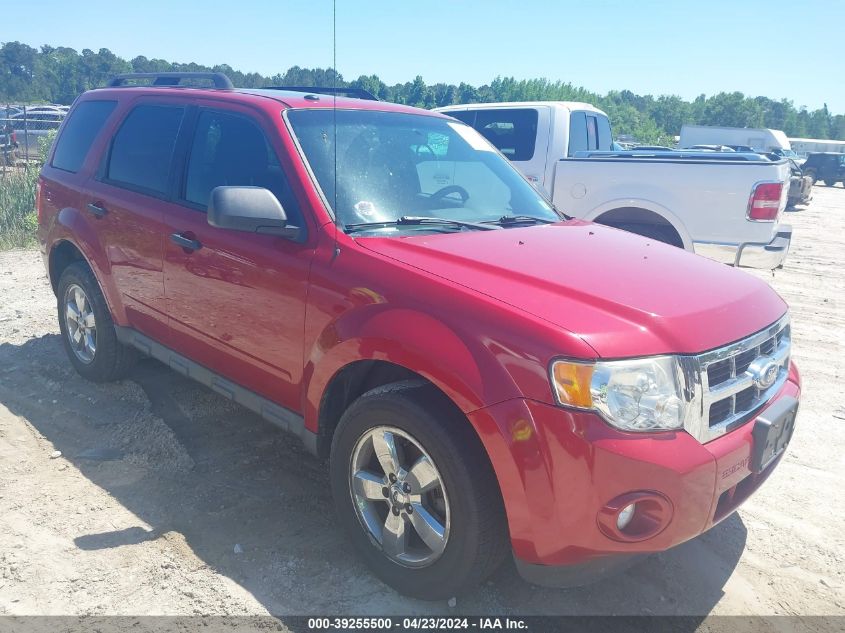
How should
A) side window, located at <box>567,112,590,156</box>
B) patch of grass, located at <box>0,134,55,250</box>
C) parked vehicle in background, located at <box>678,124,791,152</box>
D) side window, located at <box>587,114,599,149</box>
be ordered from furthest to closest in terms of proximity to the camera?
1. parked vehicle in background, located at <box>678,124,791,152</box>
2. patch of grass, located at <box>0,134,55,250</box>
3. side window, located at <box>587,114,599,149</box>
4. side window, located at <box>567,112,590,156</box>

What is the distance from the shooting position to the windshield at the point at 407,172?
315 centimetres

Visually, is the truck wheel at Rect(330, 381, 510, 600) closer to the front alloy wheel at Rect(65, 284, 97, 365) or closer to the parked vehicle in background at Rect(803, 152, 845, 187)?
the front alloy wheel at Rect(65, 284, 97, 365)

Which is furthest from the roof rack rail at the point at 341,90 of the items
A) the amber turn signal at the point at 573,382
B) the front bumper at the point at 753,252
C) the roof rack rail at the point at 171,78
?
the front bumper at the point at 753,252

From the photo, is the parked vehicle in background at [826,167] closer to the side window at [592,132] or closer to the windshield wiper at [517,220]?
the side window at [592,132]

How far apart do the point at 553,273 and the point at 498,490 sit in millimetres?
863

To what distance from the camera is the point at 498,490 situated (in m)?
2.41

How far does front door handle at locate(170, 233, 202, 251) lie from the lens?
351 cm

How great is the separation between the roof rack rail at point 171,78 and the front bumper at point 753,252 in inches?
169

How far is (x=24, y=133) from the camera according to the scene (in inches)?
749

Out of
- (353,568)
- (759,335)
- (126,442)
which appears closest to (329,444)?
(353,568)

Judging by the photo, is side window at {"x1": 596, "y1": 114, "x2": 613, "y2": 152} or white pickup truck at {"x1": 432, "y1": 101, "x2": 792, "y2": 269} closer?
white pickup truck at {"x1": 432, "y1": 101, "x2": 792, "y2": 269}

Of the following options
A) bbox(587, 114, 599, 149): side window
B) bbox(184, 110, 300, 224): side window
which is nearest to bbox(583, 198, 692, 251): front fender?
bbox(587, 114, 599, 149): side window

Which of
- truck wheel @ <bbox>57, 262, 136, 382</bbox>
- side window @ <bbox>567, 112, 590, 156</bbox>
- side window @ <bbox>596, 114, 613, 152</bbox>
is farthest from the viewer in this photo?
side window @ <bbox>596, 114, 613, 152</bbox>

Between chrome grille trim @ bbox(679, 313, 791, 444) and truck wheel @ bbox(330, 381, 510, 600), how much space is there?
0.73 m
